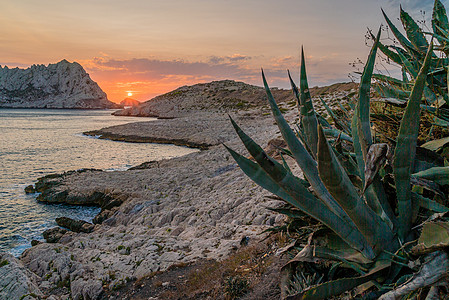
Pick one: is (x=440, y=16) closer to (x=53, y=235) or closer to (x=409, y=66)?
(x=409, y=66)

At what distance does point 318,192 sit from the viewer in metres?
2.38

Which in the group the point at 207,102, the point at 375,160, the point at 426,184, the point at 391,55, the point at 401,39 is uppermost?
the point at 207,102

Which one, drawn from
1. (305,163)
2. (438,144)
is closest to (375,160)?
(305,163)

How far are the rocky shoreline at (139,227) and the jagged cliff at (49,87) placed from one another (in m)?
179

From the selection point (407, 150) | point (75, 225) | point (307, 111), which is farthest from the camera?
point (75, 225)

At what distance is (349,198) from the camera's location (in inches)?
82.3

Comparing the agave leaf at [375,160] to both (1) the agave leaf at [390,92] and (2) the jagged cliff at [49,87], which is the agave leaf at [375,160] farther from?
(2) the jagged cliff at [49,87]

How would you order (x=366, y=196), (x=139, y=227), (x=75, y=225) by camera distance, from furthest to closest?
(x=75, y=225), (x=139, y=227), (x=366, y=196)

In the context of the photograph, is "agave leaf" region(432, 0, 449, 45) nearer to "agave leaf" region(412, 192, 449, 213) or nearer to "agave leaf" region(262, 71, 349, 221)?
"agave leaf" region(412, 192, 449, 213)

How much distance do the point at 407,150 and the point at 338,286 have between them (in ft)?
3.69

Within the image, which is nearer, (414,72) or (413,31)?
(414,72)

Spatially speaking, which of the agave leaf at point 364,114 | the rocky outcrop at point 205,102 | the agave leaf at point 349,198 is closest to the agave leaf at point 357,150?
the agave leaf at point 364,114

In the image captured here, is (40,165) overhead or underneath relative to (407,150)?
underneath

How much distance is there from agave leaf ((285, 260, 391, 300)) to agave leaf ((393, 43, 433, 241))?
334 mm
